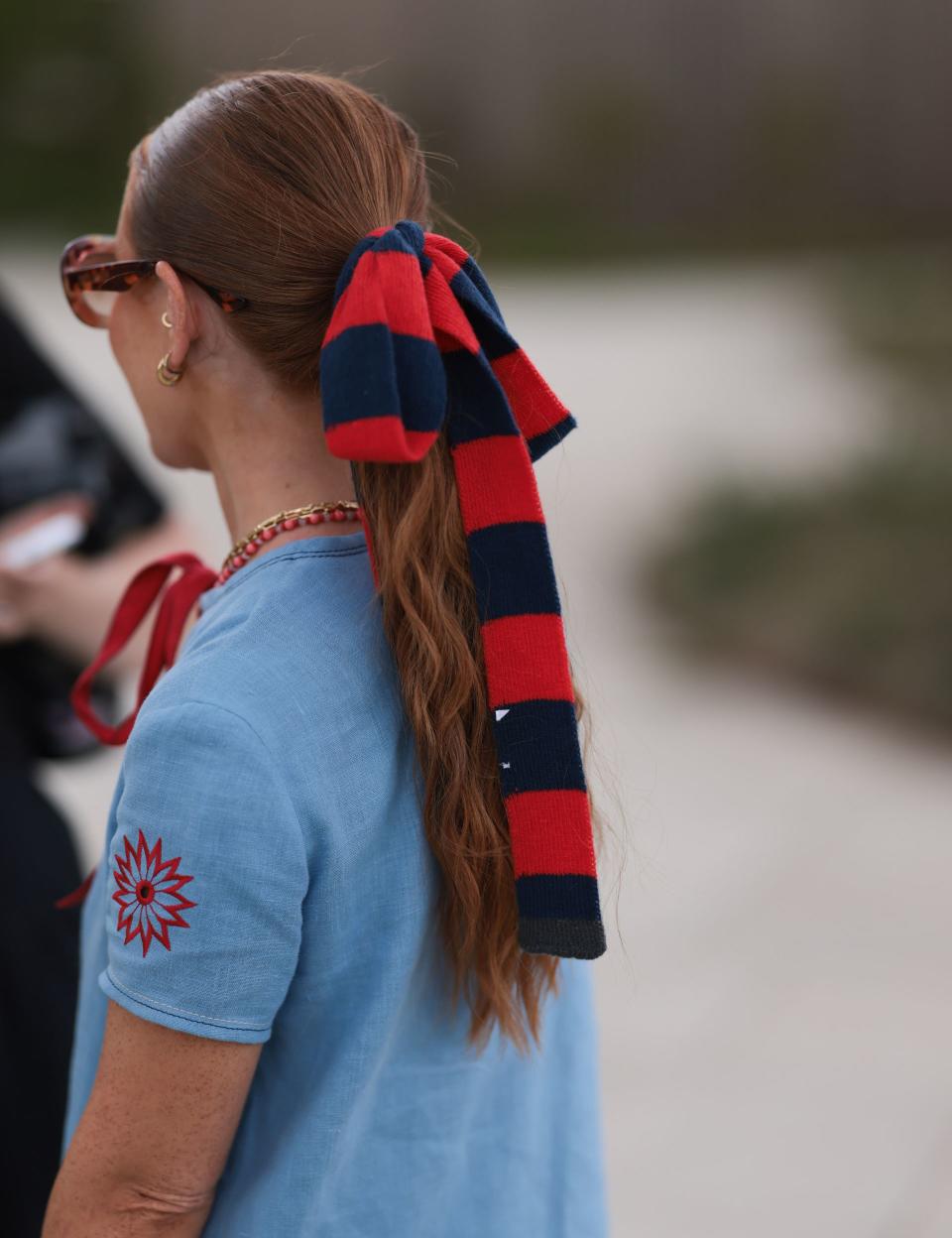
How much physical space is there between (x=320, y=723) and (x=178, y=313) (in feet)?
1.29

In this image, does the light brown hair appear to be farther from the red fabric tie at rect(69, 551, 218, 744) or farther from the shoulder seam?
the red fabric tie at rect(69, 551, 218, 744)

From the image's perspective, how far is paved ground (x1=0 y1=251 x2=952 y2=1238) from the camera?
317 centimetres

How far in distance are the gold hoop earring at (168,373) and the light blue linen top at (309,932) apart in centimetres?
19

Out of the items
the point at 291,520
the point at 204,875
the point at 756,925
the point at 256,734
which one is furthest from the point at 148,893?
the point at 756,925

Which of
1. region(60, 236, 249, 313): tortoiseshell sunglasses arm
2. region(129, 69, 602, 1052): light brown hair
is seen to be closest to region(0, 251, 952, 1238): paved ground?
region(129, 69, 602, 1052): light brown hair

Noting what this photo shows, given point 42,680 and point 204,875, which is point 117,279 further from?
point 42,680

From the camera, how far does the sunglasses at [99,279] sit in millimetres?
1308

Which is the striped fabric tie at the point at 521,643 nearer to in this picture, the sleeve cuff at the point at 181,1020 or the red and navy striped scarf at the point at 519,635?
the red and navy striped scarf at the point at 519,635

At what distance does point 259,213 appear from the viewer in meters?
1.26

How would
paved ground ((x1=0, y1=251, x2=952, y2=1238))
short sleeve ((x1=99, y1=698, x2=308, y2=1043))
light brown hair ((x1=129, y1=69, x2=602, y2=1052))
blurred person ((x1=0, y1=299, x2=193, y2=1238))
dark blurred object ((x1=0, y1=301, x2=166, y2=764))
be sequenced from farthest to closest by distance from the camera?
paved ground ((x1=0, y1=251, x2=952, y2=1238)), dark blurred object ((x1=0, y1=301, x2=166, y2=764)), blurred person ((x1=0, y1=299, x2=193, y2=1238)), light brown hair ((x1=129, y1=69, x2=602, y2=1052)), short sleeve ((x1=99, y1=698, x2=308, y2=1043))

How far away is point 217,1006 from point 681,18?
777 inches

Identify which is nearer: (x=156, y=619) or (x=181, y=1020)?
(x=181, y=1020)

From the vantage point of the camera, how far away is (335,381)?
119cm

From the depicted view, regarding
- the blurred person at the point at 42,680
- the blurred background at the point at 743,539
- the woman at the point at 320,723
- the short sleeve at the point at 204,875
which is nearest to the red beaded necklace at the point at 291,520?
the woman at the point at 320,723
